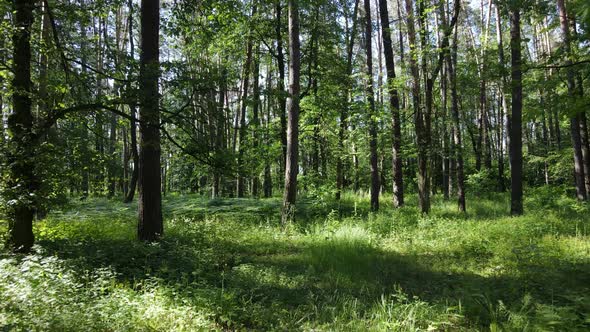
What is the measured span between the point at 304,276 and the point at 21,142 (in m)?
5.17

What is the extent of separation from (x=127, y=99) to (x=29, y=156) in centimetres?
186

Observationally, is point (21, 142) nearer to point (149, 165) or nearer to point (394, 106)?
point (149, 165)

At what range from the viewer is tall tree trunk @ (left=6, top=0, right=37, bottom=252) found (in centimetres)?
564

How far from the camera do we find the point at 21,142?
5738mm

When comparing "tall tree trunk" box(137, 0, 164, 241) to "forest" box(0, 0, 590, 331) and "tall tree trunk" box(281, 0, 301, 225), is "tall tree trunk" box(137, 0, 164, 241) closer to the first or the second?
"forest" box(0, 0, 590, 331)

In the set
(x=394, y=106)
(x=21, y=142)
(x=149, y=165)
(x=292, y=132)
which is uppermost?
(x=394, y=106)

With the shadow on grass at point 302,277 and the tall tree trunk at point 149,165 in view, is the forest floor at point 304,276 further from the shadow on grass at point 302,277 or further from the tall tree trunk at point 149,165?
the tall tree trunk at point 149,165

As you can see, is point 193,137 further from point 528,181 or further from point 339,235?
point 528,181

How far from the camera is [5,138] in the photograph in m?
5.83

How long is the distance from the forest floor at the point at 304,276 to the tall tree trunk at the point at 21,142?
0.55 meters

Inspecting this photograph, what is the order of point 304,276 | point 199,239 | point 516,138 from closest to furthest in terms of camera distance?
point 304,276, point 199,239, point 516,138

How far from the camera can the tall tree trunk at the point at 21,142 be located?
564cm

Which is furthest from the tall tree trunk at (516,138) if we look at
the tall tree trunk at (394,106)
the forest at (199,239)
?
the tall tree trunk at (394,106)

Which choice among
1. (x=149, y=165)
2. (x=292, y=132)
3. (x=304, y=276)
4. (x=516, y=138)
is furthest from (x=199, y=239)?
(x=516, y=138)
